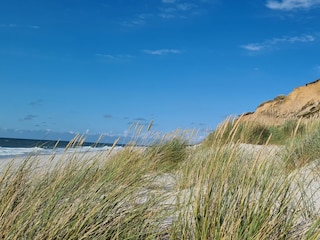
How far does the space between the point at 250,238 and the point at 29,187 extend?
1561 millimetres

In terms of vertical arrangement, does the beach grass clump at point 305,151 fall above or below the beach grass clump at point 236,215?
below

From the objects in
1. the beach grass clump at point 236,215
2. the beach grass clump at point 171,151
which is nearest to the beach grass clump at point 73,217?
the beach grass clump at point 236,215

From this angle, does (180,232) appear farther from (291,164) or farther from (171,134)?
(171,134)

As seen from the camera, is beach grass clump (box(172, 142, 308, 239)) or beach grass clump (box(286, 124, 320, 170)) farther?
beach grass clump (box(286, 124, 320, 170))

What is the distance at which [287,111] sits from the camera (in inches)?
985

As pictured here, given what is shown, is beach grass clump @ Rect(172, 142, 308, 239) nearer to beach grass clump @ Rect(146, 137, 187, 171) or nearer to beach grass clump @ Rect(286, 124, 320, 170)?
beach grass clump @ Rect(286, 124, 320, 170)

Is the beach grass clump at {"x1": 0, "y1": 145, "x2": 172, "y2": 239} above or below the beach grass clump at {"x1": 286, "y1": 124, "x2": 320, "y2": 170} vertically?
above

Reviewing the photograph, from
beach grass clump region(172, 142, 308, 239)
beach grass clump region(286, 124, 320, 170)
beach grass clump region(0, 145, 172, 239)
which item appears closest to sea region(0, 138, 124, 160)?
beach grass clump region(0, 145, 172, 239)

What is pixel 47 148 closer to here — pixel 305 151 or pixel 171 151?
pixel 171 151

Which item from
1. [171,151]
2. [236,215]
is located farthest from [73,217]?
[171,151]

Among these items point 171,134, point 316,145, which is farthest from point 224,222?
point 171,134

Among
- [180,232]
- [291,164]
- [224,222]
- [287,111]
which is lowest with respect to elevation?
[287,111]

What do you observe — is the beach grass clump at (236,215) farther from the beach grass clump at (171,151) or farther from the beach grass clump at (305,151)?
the beach grass clump at (171,151)

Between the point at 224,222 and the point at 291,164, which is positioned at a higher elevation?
the point at 224,222
